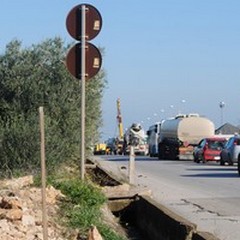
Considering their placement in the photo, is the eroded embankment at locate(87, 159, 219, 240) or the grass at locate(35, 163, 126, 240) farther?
the grass at locate(35, 163, 126, 240)

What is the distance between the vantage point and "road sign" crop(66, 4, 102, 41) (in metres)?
12.6

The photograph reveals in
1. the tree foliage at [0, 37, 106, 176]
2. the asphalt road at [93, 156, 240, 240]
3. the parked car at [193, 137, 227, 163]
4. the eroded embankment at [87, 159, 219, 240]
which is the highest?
the tree foliage at [0, 37, 106, 176]

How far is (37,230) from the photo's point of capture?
9172mm

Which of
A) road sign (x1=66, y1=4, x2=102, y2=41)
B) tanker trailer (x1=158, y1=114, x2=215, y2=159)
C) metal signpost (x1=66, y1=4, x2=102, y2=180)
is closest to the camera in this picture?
metal signpost (x1=66, y1=4, x2=102, y2=180)

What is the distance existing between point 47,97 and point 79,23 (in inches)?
349

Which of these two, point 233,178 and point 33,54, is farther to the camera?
point 233,178

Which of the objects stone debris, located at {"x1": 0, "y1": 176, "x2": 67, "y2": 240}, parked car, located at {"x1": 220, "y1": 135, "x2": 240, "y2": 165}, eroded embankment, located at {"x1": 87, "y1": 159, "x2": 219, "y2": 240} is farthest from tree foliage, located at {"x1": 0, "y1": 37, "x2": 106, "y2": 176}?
parked car, located at {"x1": 220, "y1": 135, "x2": 240, "y2": 165}

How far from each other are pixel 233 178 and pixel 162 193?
25.6 ft

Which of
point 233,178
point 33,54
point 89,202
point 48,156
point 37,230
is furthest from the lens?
point 233,178

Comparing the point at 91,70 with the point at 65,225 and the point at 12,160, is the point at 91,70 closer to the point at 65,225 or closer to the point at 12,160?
the point at 65,225

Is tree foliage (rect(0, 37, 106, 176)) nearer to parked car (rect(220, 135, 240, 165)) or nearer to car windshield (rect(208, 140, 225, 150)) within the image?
parked car (rect(220, 135, 240, 165))

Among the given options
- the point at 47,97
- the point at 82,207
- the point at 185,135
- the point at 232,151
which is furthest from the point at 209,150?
the point at 82,207

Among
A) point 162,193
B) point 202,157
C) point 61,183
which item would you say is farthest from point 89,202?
point 202,157

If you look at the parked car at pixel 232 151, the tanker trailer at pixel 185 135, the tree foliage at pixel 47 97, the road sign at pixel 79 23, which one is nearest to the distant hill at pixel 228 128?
the tanker trailer at pixel 185 135
